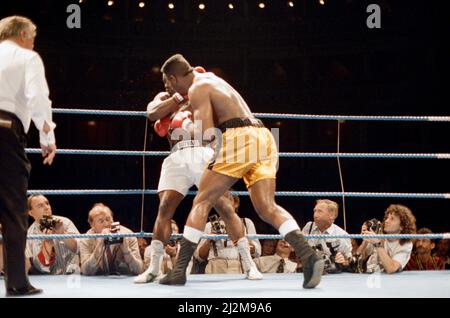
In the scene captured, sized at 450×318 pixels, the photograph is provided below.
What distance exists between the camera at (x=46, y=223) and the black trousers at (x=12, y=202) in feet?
4.30

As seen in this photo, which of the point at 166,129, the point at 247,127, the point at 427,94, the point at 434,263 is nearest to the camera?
the point at 247,127

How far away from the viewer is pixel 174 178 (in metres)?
3.30

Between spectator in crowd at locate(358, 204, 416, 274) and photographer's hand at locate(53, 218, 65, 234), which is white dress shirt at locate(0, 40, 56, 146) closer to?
photographer's hand at locate(53, 218, 65, 234)

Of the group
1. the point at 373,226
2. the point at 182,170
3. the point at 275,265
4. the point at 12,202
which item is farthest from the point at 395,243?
the point at 12,202

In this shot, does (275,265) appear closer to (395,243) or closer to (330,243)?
(330,243)

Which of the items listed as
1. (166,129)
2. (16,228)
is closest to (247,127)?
(166,129)

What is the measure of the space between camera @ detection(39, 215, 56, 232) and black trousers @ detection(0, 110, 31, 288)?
A: 131 cm

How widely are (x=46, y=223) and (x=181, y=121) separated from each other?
1.26 m

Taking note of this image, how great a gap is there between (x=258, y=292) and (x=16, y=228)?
3.61 ft

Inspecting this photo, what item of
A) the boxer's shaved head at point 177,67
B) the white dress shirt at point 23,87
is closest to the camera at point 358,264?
the boxer's shaved head at point 177,67

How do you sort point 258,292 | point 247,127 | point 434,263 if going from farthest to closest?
point 434,263 < point 247,127 < point 258,292

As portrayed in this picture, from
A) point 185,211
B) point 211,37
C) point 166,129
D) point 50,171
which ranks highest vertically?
point 211,37

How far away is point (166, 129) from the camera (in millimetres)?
3332

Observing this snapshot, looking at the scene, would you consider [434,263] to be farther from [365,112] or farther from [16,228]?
[365,112]
